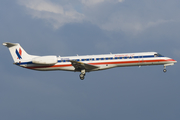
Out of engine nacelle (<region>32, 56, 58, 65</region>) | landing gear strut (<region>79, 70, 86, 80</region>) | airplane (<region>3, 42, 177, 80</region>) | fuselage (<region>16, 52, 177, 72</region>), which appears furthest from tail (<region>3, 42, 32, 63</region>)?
landing gear strut (<region>79, 70, 86, 80</region>)

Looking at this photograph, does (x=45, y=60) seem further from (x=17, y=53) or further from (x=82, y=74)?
(x=82, y=74)

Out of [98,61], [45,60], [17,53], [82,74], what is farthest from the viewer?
[17,53]

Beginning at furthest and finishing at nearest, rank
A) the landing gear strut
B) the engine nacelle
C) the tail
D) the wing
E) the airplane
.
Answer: the tail
the engine nacelle
the airplane
the landing gear strut
the wing

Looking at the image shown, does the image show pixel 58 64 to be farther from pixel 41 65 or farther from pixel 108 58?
pixel 108 58

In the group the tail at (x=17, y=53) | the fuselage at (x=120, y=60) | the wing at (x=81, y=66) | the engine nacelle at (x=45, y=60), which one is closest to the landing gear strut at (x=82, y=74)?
the wing at (x=81, y=66)

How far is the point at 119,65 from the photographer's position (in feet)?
114

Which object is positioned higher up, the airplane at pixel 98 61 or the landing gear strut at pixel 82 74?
the airplane at pixel 98 61

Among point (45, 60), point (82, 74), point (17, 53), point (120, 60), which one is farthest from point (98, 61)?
point (17, 53)

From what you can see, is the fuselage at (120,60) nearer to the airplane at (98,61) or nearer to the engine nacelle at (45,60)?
the airplane at (98,61)

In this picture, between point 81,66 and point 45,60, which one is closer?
point 81,66

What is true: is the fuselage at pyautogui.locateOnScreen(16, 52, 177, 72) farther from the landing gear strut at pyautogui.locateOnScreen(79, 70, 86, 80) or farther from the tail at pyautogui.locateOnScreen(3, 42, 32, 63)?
the tail at pyautogui.locateOnScreen(3, 42, 32, 63)

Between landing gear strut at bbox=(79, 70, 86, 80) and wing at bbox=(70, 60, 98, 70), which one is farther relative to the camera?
landing gear strut at bbox=(79, 70, 86, 80)

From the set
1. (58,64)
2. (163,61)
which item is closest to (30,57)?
(58,64)

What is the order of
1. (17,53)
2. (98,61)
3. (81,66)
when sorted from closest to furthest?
(81,66) → (98,61) → (17,53)
